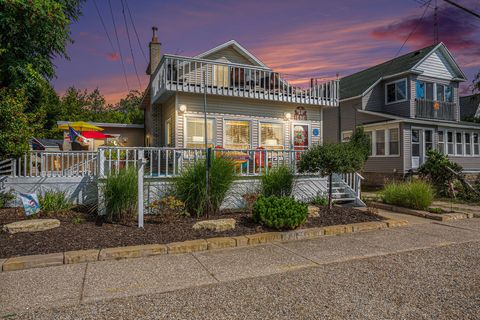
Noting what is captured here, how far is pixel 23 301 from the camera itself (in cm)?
322

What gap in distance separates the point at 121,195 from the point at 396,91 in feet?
61.1

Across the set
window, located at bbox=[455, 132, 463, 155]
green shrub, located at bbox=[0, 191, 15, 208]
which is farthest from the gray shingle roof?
green shrub, located at bbox=[0, 191, 15, 208]

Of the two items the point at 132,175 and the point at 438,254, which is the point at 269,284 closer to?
the point at 438,254

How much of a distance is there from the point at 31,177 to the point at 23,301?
6.04 m

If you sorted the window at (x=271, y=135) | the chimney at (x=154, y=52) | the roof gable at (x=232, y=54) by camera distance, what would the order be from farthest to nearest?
the chimney at (x=154, y=52)
the roof gable at (x=232, y=54)
the window at (x=271, y=135)

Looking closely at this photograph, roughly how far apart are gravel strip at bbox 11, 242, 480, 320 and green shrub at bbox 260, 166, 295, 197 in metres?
3.81

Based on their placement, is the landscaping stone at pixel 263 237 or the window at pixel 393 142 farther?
the window at pixel 393 142

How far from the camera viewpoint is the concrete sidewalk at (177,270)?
340cm

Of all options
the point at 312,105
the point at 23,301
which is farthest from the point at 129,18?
the point at 23,301

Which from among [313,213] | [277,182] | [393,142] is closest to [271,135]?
[277,182]

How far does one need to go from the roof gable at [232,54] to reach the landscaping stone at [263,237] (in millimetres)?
10445

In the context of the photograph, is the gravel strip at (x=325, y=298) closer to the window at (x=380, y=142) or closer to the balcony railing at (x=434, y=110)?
the window at (x=380, y=142)

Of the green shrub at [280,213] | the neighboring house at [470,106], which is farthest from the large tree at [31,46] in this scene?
the neighboring house at [470,106]

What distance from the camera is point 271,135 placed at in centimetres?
1339
